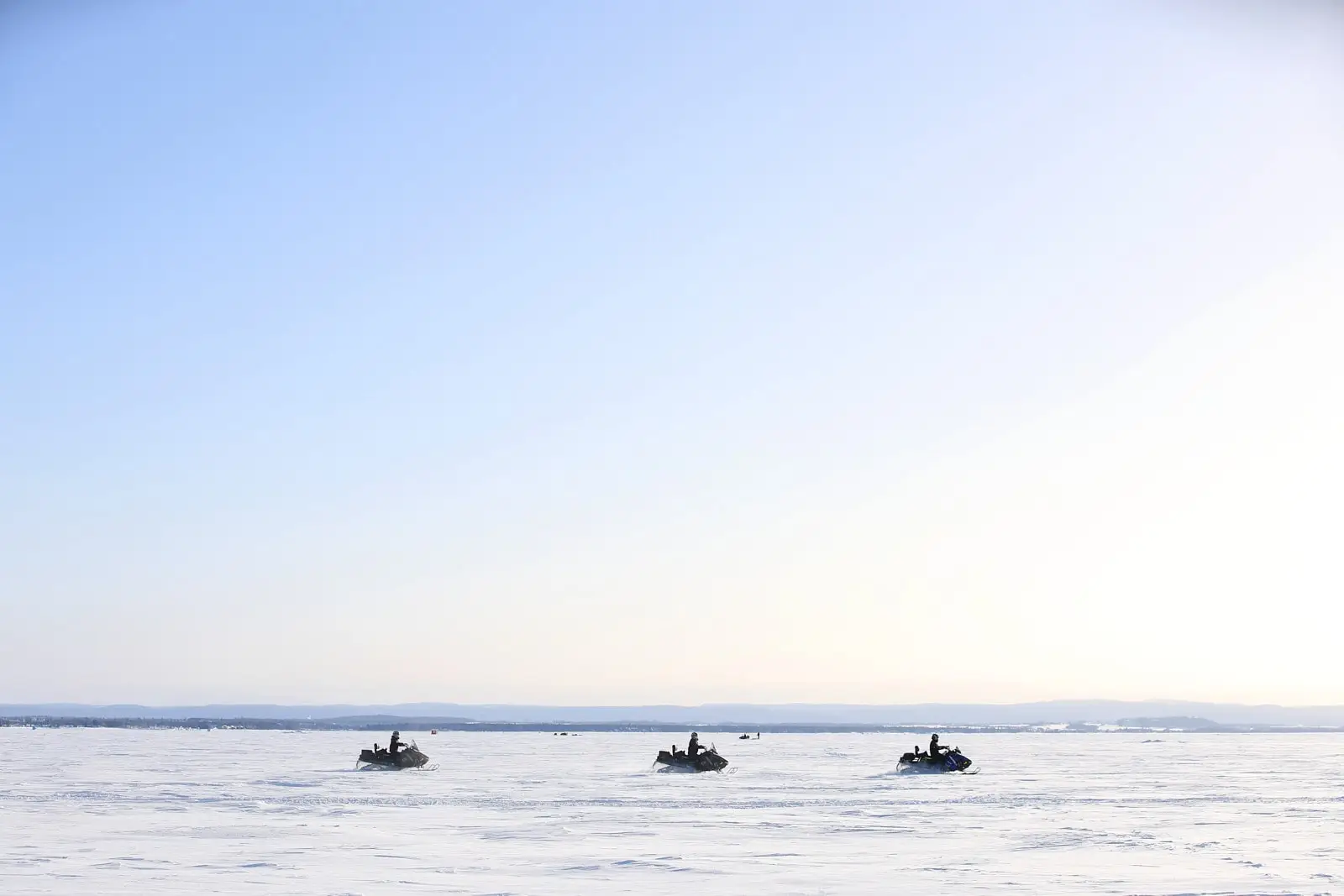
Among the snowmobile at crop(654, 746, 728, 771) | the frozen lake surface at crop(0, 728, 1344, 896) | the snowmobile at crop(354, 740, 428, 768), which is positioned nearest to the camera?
the frozen lake surface at crop(0, 728, 1344, 896)

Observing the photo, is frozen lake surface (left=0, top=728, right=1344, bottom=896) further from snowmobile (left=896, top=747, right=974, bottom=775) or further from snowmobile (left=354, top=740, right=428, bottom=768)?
snowmobile (left=896, top=747, right=974, bottom=775)

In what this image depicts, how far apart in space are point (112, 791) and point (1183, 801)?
27.9m

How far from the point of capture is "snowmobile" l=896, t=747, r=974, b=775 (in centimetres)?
4859

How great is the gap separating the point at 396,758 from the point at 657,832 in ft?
80.3

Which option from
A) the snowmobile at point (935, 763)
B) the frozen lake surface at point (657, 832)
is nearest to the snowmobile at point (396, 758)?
the frozen lake surface at point (657, 832)

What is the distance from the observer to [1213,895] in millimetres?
17266

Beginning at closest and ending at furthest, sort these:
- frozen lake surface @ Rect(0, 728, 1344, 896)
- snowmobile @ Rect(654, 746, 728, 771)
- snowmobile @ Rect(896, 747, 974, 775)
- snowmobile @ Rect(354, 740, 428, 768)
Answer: frozen lake surface @ Rect(0, 728, 1344, 896)
snowmobile @ Rect(354, 740, 428, 768)
snowmobile @ Rect(654, 746, 728, 771)
snowmobile @ Rect(896, 747, 974, 775)

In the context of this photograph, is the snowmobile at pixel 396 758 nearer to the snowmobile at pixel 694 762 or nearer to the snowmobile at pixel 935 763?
the snowmobile at pixel 694 762

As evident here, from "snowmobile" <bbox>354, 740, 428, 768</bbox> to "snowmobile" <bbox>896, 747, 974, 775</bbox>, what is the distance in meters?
18.2

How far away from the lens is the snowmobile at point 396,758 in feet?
156

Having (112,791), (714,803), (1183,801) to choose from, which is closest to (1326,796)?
(1183,801)

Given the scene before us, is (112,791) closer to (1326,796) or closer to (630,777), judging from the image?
(630,777)

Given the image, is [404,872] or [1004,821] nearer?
[404,872]

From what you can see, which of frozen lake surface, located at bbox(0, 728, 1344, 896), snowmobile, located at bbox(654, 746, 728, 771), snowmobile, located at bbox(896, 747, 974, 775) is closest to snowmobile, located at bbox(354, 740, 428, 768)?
frozen lake surface, located at bbox(0, 728, 1344, 896)
